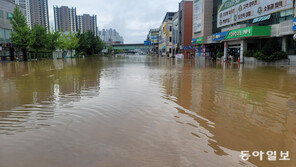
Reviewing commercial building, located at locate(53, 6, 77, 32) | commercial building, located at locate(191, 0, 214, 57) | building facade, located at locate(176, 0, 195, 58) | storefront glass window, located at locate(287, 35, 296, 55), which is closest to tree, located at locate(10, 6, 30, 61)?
commercial building, located at locate(191, 0, 214, 57)

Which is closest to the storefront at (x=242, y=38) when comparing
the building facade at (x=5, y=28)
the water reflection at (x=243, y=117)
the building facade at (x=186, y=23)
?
the water reflection at (x=243, y=117)

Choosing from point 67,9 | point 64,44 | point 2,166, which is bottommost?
point 2,166

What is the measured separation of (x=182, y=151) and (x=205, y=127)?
1.65 meters

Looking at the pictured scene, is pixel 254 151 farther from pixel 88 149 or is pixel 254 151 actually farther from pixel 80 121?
pixel 80 121

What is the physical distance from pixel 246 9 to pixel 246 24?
110 inches

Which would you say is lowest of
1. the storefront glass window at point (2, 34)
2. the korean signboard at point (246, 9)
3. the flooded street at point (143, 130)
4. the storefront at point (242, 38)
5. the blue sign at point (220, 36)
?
the flooded street at point (143, 130)

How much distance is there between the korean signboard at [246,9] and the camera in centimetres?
3184

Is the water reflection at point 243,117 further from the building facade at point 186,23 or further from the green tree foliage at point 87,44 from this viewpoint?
the green tree foliage at point 87,44

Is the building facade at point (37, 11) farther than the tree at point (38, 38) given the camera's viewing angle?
Yes

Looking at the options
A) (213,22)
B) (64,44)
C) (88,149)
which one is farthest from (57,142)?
(64,44)

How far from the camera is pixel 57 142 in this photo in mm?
5152

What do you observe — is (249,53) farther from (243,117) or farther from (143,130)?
(143,130)

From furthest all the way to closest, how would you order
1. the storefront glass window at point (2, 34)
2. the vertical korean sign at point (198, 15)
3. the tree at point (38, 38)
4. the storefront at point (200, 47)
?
the vertical korean sign at point (198, 15)
the storefront at point (200, 47)
the tree at point (38, 38)
the storefront glass window at point (2, 34)

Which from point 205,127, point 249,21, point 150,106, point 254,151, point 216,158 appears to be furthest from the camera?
point 249,21
